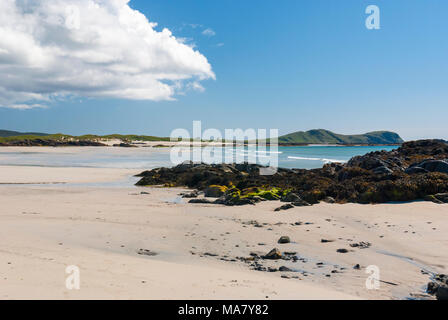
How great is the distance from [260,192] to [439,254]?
34.5 ft

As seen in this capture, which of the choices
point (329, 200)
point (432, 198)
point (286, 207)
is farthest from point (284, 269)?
point (432, 198)

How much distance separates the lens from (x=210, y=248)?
912cm

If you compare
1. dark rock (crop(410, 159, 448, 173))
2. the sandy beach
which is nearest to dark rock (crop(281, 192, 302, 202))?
the sandy beach

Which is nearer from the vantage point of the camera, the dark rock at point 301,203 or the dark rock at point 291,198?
the dark rock at point 301,203

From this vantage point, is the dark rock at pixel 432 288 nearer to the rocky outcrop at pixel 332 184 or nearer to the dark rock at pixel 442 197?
the rocky outcrop at pixel 332 184

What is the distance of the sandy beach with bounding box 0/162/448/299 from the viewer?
564 cm

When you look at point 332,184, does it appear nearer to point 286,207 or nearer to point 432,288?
point 286,207

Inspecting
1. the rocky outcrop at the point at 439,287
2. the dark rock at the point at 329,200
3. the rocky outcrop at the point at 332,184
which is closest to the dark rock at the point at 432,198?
the rocky outcrop at the point at 332,184

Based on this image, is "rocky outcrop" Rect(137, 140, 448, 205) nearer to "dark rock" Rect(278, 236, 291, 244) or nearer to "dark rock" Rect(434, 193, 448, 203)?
"dark rock" Rect(434, 193, 448, 203)

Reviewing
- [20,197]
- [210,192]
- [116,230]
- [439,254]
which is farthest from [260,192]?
[20,197]

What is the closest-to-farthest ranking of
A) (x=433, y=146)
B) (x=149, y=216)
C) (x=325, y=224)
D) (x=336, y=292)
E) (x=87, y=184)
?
(x=336, y=292), (x=325, y=224), (x=149, y=216), (x=87, y=184), (x=433, y=146)

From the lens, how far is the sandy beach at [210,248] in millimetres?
5645
